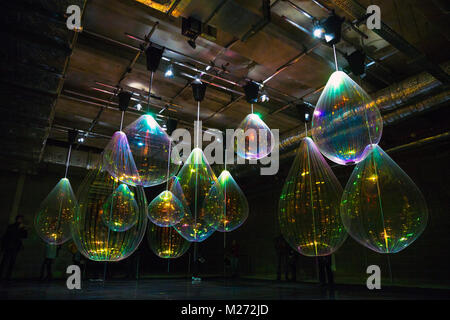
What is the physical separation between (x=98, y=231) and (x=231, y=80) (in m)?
3.22

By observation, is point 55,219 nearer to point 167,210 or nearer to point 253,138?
point 167,210

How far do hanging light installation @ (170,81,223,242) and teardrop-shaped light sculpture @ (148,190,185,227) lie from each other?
81 millimetres

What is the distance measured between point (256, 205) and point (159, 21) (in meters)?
8.75

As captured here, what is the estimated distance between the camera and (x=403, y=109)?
4.68m

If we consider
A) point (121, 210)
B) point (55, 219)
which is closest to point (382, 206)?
point (121, 210)

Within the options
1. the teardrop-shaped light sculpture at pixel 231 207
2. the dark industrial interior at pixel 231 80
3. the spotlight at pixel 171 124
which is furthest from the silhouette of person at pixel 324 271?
the spotlight at pixel 171 124

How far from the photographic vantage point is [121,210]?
3.32 m

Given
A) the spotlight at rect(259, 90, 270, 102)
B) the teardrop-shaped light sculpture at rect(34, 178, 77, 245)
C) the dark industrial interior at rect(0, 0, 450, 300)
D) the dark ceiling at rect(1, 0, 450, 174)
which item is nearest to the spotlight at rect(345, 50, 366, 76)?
the dark industrial interior at rect(0, 0, 450, 300)

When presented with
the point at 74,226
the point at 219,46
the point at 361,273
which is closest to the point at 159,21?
the point at 219,46

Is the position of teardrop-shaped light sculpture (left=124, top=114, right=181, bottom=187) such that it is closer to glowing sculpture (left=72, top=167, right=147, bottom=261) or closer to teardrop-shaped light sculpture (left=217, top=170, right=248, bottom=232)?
glowing sculpture (left=72, top=167, right=147, bottom=261)

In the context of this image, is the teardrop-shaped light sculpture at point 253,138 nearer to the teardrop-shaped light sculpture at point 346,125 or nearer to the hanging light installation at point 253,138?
the hanging light installation at point 253,138

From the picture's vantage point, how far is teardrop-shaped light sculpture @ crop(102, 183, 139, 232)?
279 cm

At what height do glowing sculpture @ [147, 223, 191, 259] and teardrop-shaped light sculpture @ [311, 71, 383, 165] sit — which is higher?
teardrop-shaped light sculpture @ [311, 71, 383, 165]

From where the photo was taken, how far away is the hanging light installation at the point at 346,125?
7.48ft
